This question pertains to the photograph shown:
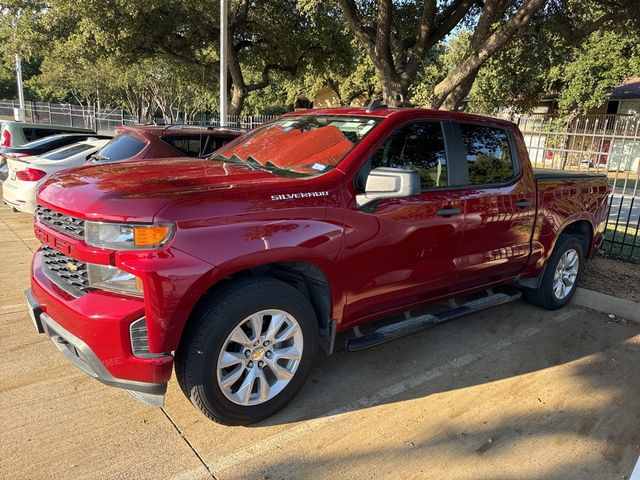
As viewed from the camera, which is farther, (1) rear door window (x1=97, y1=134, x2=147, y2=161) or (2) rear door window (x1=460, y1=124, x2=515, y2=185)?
(1) rear door window (x1=97, y1=134, x2=147, y2=161)

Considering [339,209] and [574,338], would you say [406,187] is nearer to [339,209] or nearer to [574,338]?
[339,209]

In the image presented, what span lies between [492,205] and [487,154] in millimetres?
471

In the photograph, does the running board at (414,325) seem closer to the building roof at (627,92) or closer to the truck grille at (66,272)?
the truck grille at (66,272)

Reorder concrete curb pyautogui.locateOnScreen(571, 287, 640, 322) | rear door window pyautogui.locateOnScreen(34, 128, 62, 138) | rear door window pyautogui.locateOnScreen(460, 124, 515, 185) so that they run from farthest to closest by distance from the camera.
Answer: rear door window pyautogui.locateOnScreen(34, 128, 62, 138) → concrete curb pyautogui.locateOnScreen(571, 287, 640, 322) → rear door window pyautogui.locateOnScreen(460, 124, 515, 185)

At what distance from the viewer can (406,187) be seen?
9.89 feet

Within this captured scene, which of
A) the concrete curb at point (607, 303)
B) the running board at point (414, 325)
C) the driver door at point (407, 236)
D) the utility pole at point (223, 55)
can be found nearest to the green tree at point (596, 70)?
the utility pole at point (223, 55)

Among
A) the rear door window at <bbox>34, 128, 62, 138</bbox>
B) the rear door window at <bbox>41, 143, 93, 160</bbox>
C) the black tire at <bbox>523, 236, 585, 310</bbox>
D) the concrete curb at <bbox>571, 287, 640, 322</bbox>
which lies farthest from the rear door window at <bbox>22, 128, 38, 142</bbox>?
the concrete curb at <bbox>571, 287, 640, 322</bbox>

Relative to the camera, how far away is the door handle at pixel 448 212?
3625 mm

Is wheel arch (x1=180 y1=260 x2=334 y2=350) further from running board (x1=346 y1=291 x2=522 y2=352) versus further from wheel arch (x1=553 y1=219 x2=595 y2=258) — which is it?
wheel arch (x1=553 y1=219 x2=595 y2=258)

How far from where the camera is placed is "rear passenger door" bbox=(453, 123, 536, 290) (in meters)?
3.92

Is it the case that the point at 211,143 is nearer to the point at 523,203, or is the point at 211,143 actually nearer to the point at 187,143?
the point at 187,143

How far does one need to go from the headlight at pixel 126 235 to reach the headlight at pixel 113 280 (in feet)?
0.41

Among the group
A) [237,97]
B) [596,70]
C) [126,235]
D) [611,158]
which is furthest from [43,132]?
[596,70]

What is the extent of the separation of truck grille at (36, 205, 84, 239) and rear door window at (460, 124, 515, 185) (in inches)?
111
